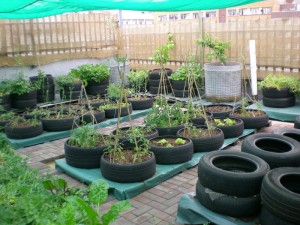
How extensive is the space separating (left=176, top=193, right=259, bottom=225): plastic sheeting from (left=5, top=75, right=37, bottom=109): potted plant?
565 cm

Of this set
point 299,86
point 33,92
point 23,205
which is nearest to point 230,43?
point 299,86

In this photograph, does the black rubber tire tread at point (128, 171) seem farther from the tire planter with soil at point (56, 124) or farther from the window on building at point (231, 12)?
the window on building at point (231, 12)

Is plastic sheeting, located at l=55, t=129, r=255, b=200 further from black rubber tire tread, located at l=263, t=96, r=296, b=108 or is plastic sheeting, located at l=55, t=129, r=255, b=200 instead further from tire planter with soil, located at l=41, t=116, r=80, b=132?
black rubber tire tread, located at l=263, t=96, r=296, b=108

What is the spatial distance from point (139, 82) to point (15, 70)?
3.38 meters

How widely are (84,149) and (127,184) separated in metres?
0.87

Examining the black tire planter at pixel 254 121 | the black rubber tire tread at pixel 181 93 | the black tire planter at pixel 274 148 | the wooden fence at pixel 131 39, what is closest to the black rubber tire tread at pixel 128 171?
the black tire planter at pixel 274 148

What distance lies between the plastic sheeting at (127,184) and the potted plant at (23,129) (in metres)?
1.46

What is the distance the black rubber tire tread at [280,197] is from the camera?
2620mm

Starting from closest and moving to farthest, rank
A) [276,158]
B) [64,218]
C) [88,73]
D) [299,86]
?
[64,218]
[276,158]
[299,86]
[88,73]

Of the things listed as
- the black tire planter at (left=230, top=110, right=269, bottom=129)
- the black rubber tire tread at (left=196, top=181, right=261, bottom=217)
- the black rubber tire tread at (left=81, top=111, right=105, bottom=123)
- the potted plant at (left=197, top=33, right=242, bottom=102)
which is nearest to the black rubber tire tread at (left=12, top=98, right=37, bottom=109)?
the black rubber tire tread at (left=81, top=111, right=105, bottom=123)

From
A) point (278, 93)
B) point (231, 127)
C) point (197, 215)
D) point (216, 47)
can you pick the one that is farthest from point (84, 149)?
point (216, 47)

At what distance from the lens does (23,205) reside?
7.84ft

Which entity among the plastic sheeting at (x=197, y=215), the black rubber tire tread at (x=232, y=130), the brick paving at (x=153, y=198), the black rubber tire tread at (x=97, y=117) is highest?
the black rubber tire tread at (x=97, y=117)

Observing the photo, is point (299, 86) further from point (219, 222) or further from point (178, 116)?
point (219, 222)
